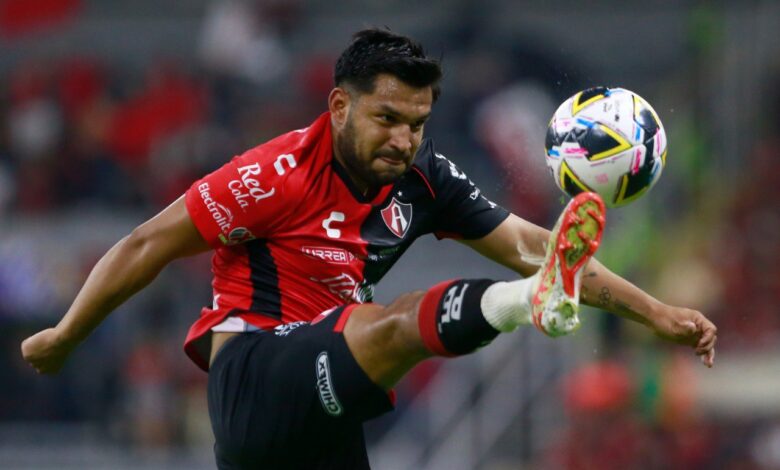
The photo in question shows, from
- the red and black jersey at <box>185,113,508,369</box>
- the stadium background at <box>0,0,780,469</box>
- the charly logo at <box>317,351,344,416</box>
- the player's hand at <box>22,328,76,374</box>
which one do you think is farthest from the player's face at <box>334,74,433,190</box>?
the stadium background at <box>0,0,780,469</box>

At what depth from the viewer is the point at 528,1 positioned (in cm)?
1523

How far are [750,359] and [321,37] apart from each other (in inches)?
259

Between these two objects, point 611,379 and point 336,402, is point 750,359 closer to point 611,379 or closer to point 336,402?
point 611,379

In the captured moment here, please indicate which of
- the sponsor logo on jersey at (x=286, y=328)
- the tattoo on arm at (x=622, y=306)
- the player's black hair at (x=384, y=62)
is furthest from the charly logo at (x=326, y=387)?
the tattoo on arm at (x=622, y=306)

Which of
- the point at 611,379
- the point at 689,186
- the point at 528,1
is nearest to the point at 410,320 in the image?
the point at 611,379

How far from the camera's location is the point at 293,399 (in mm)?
5379

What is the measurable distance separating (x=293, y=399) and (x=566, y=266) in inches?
50.6

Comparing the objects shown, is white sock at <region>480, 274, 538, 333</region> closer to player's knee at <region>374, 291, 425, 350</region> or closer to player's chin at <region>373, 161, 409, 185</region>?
player's knee at <region>374, 291, 425, 350</region>

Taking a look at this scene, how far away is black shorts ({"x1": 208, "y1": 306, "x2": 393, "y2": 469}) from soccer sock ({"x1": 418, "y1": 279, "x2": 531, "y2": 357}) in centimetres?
45

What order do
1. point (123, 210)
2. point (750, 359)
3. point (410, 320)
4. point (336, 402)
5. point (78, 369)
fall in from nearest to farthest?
point (410, 320)
point (336, 402)
point (750, 359)
point (78, 369)
point (123, 210)

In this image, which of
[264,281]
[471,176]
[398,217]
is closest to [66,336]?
[264,281]

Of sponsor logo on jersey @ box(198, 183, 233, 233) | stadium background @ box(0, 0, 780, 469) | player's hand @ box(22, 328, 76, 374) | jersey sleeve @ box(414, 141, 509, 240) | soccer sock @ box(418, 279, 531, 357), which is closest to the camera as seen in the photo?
soccer sock @ box(418, 279, 531, 357)

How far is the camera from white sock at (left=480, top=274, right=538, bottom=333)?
15.3 feet

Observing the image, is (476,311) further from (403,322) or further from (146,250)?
(146,250)
